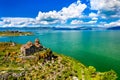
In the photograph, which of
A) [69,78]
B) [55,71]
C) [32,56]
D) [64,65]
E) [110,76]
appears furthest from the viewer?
[32,56]

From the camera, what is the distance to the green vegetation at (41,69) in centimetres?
8075

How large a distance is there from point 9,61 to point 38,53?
600 inches

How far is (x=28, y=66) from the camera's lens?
Result: 93.8m

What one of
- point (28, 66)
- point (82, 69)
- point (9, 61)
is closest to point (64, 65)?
point (82, 69)

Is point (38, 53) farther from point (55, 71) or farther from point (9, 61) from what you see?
point (55, 71)

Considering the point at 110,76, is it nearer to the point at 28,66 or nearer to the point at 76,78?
the point at 76,78

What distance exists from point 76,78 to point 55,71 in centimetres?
1124

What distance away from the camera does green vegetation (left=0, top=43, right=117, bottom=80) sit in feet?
265

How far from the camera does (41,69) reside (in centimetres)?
9150

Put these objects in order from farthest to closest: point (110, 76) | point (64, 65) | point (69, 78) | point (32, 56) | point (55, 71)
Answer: point (32, 56) → point (64, 65) → point (55, 71) → point (69, 78) → point (110, 76)

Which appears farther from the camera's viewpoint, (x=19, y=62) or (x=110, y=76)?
(x=19, y=62)

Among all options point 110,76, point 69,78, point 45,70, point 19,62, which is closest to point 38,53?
point 19,62

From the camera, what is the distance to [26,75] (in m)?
83.3

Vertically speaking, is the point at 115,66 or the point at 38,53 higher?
the point at 38,53
